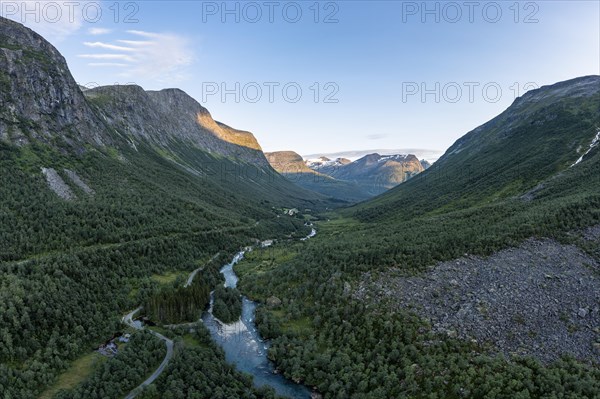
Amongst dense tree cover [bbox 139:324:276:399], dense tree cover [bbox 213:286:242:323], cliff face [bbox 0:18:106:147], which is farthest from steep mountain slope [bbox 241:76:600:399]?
cliff face [bbox 0:18:106:147]

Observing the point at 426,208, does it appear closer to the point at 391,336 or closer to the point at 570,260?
the point at 570,260

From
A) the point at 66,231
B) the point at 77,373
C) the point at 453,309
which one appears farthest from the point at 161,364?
the point at 66,231

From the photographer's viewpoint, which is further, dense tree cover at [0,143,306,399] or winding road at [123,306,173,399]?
dense tree cover at [0,143,306,399]

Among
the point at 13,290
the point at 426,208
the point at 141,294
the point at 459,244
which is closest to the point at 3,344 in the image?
the point at 13,290

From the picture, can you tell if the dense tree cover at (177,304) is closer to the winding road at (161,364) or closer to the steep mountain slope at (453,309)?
the winding road at (161,364)

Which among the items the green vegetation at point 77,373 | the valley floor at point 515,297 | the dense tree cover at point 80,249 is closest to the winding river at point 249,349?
the dense tree cover at point 80,249

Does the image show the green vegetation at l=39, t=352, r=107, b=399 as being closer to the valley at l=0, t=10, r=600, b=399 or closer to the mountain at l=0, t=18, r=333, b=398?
the valley at l=0, t=10, r=600, b=399
